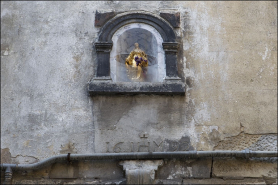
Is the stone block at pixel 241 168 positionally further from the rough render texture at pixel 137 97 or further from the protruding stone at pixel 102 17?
the protruding stone at pixel 102 17

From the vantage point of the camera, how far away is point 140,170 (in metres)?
7.07

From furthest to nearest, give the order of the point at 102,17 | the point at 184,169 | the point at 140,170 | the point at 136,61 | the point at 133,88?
the point at 102,17, the point at 136,61, the point at 133,88, the point at 184,169, the point at 140,170

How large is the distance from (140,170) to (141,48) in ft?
7.09

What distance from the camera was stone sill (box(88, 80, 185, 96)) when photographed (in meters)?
7.57

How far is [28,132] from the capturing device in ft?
24.3

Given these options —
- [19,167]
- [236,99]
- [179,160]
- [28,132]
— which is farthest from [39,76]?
[236,99]

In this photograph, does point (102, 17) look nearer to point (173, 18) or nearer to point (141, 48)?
point (141, 48)

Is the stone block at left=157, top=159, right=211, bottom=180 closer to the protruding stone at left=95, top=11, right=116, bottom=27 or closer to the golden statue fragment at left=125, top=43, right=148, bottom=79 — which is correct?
the golden statue fragment at left=125, top=43, right=148, bottom=79

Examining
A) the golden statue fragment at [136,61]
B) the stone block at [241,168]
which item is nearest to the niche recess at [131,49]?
the golden statue fragment at [136,61]

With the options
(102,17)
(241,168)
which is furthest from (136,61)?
(241,168)

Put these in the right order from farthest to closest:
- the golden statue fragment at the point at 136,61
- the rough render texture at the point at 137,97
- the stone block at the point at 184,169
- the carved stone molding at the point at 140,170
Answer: the golden statue fragment at the point at 136,61
the rough render texture at the point at 137,97
the stone block at the point at 184,169
the carved stone molding at the point at 140,170

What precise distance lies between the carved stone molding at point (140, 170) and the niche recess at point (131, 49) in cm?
109

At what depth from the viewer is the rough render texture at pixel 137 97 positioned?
741 cm

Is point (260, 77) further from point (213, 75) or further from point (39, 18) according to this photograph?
point (39, 18)
